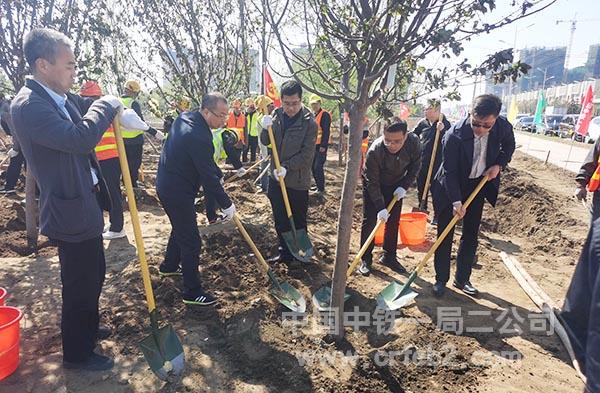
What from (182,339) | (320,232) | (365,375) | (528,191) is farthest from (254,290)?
(528,191)

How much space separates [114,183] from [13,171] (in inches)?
146

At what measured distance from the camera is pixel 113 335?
3.10m

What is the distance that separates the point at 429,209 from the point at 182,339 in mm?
5509

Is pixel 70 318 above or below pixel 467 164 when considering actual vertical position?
below

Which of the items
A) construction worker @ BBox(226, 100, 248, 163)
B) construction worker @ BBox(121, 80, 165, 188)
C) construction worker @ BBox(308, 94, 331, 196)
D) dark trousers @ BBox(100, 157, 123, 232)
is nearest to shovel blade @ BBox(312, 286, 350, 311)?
dark trousers @ BBox(100, 157, 123, 232)

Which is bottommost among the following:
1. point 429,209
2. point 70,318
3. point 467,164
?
point 429,209

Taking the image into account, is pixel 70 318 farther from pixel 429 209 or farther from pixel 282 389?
pixel 429 209

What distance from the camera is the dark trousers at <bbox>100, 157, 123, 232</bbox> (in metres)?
4.87

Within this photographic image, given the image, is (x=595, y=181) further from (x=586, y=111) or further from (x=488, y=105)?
(x=586, y=111)

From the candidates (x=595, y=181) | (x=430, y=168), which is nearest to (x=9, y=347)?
(x=595, y=181)

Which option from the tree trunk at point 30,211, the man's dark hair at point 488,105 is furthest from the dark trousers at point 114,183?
the man's dark hair at point 488,105

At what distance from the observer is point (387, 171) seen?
4.13 metres

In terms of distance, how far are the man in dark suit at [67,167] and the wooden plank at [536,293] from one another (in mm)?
3352

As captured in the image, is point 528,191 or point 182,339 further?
point 528,191
